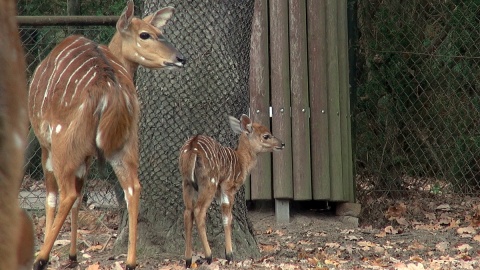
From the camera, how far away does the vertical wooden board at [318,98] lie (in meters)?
8.56

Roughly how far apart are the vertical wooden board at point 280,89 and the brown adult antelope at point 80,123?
2.90 m

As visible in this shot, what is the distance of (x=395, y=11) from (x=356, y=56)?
0.64 meters

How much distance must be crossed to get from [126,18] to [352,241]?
294 cm

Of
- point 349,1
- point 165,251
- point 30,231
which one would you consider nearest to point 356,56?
point 349,1

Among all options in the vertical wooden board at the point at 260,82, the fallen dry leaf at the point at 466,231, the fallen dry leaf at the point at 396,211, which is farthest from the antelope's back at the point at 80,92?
the fallen dry leaf at the point at 396,211

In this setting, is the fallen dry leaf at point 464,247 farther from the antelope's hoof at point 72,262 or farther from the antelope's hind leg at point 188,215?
the antelope's hoof at point 72,262

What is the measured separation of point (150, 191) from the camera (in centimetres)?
654

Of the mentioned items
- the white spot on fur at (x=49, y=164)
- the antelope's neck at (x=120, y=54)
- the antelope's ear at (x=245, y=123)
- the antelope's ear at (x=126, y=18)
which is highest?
the antelope's ear at (x=126, y=18)

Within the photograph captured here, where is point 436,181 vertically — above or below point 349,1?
below

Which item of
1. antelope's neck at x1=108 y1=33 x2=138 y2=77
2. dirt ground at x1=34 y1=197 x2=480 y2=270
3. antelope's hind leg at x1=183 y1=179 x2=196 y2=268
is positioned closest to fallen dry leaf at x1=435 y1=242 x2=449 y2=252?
dirt ground at x1=34 y1=197 x2=480 y2=270

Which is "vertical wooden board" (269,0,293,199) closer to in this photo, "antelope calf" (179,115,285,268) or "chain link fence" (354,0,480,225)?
"chain link fence" (354,0,480,225)

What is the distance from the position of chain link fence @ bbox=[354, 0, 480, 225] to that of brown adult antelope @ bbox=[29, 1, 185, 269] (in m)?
3.94

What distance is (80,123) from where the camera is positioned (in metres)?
5.28

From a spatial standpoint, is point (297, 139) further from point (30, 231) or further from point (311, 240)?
point (30, 231)
